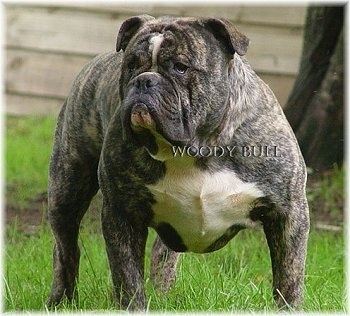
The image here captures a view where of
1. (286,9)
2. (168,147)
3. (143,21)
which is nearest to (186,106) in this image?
(168,147)

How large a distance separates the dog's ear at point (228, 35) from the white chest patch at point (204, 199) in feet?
1.77

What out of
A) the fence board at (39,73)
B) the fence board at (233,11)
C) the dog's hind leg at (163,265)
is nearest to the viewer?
the dog's hind leg at (163,265)

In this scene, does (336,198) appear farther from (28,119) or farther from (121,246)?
(28,119)

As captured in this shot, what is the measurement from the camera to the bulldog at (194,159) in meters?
4.15

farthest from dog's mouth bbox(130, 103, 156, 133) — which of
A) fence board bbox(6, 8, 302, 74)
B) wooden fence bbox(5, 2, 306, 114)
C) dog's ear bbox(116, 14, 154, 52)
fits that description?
fence board bbox(6, 8, 302, 74)

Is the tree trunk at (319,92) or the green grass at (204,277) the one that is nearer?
the green grass at (204,277)

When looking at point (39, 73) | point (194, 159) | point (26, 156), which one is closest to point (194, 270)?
point (194, 159)

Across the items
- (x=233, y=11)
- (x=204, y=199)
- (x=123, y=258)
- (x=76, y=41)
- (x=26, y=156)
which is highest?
(x=233, y=11)

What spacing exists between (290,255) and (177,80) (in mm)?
960

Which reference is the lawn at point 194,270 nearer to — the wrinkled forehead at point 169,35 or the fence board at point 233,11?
the wrinkled forehead at point 169,35

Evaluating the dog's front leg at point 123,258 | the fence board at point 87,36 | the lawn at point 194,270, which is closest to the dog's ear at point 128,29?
the dog's front leg at point 123,258

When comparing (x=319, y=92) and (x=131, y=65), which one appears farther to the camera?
(x=319, y=92)

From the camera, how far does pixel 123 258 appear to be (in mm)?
4477

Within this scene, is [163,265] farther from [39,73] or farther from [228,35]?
[39,73]
